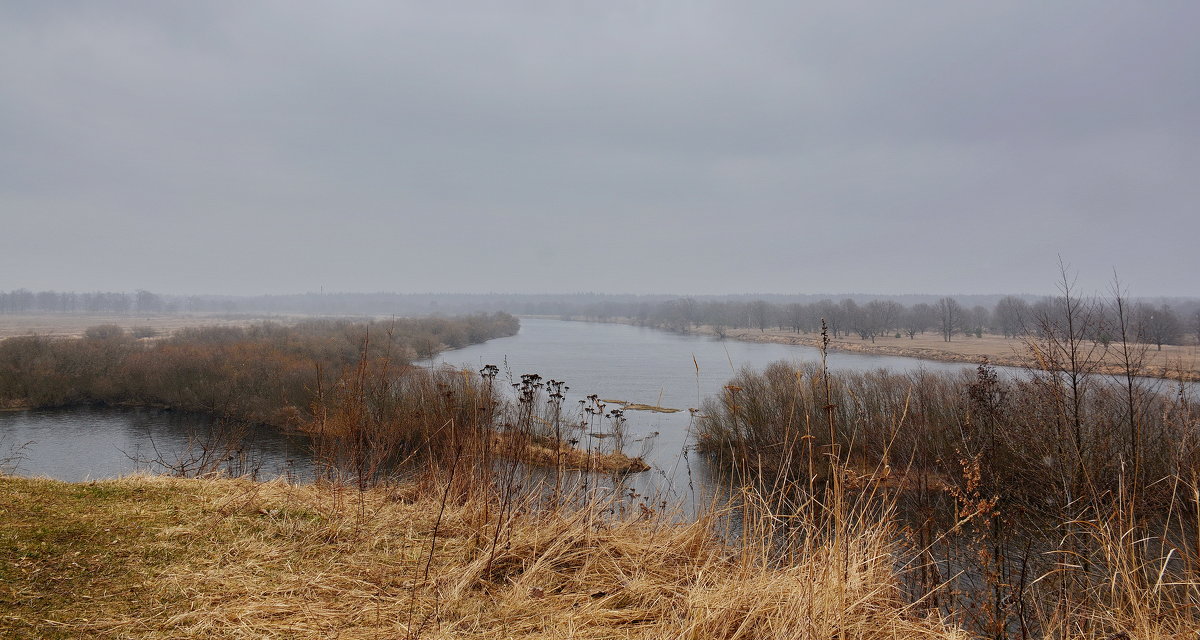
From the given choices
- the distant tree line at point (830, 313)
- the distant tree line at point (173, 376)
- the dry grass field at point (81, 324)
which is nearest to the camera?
the distant tree line at point (173, 376)

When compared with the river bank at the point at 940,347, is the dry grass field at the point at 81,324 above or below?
above

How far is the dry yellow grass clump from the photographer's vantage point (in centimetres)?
222

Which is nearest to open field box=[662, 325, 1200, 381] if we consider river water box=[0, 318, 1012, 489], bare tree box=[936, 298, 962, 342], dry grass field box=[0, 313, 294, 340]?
bare tree box=[936, 298, 962, 342]

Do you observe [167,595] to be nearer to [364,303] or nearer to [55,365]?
[55,365]

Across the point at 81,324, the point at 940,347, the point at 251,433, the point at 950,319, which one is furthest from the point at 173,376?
the point at 81,324

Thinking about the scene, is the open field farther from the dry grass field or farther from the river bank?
the dry grass field

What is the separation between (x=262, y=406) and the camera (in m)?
27.2

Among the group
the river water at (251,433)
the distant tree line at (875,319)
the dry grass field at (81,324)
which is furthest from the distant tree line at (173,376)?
the distant tree line at (875,319)

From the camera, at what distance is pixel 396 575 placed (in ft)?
9.14

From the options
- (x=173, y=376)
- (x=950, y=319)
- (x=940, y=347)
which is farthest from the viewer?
(x=950, y=319)

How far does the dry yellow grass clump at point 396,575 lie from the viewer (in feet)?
7.27

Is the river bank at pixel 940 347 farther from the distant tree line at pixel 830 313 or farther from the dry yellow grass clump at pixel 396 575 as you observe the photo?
the dry yellow grass clump at pixel 396 575

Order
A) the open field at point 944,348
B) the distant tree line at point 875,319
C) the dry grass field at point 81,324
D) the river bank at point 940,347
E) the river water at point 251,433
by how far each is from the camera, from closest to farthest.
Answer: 1. the river water at point 251,433
2. the river bank at point 940,347
3. the open field at point 944,348
4. the dry grass field at point 81,324
5. the distant tree line at point 875,319

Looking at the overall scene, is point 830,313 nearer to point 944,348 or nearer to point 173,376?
point 944,348
